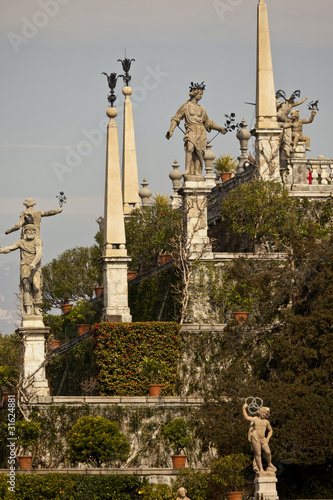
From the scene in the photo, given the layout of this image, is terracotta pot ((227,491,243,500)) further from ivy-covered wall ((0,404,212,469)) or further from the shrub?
ivy-covered wall ((0,404,212,469))

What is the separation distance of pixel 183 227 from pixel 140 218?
294 inches

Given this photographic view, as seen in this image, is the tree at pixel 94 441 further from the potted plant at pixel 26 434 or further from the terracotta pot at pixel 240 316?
the terracotta pot at pixel 240 316

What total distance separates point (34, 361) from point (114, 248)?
654 centimetres

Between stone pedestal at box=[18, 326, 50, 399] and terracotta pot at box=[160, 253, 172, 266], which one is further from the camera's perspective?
terracotta pot at box=[160, 253, 172, 266]

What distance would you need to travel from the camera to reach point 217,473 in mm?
39531

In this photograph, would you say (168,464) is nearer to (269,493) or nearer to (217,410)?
(217,410)

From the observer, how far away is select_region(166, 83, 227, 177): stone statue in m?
49.5

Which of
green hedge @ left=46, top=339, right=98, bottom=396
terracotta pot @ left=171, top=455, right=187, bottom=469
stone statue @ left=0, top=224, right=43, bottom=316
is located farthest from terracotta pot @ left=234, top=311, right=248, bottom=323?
stone statue @ left=0, top=224, right=43, bottom=316

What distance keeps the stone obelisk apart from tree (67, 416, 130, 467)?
44.7 ft

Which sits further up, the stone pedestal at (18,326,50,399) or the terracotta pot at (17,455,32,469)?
the stone pedestal at (18,326,50,399)

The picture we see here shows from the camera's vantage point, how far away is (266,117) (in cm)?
5238

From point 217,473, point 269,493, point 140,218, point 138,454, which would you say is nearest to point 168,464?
point 138,454

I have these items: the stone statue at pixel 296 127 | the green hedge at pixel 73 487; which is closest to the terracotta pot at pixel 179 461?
the green hedge at pixel 73 487

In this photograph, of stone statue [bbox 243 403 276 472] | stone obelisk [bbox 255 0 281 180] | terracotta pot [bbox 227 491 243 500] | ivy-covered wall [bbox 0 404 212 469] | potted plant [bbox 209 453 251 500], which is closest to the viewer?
stone statue [bbox 243 403 276 472]
